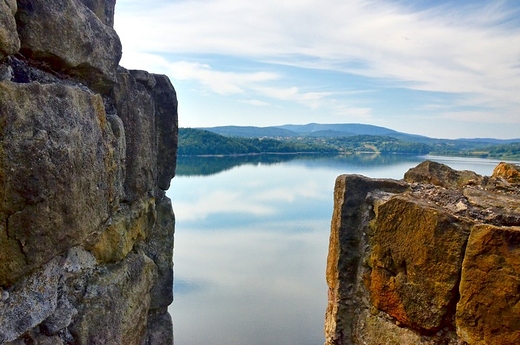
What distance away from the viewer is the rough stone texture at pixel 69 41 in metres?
1.93

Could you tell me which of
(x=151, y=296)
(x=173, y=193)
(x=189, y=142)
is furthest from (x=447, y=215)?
(x=189, y=142)

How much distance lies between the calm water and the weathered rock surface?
1036 centimetres

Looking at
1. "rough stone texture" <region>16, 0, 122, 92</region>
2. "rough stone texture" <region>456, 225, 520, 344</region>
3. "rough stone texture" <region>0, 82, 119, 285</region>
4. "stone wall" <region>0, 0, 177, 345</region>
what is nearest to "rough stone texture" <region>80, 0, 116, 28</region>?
"stone wall" <region>0, 0, 177, 345</region>

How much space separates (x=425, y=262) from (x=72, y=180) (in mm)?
2106

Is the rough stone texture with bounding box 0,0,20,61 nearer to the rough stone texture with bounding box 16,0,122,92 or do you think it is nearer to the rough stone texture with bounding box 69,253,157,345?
the rough stone texture with bounding box 16,0,122,92

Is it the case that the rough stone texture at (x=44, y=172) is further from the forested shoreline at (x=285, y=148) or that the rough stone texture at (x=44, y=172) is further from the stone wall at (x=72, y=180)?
the forested shoreline at (x=285, y=148)

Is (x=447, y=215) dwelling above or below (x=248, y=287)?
above

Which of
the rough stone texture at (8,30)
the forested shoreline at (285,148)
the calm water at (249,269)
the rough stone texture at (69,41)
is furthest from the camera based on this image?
the forested shoreline at (285,148)

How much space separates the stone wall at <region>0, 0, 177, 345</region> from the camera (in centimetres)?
171

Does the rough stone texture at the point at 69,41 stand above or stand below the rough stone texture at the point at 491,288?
above

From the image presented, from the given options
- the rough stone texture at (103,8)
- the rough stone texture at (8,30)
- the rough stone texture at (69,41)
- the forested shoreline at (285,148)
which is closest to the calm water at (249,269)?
the rough stone texture at (103,8)

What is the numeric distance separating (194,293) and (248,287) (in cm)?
220

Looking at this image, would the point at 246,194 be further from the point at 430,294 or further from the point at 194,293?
the point at 430,294

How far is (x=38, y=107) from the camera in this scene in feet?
5.86
